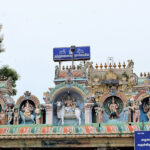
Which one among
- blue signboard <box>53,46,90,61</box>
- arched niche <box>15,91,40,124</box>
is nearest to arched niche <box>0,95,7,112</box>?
arched niche <box>15,91,40,124</box>

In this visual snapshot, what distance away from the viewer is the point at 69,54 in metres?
36.2

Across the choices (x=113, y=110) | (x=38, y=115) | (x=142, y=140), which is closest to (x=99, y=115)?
(x=113, y=110)

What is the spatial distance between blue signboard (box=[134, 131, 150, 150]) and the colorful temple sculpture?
199cm

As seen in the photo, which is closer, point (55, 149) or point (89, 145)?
point (89, 145)

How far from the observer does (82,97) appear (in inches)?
1222

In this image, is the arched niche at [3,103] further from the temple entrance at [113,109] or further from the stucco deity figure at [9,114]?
the temple entrance at [113,109]

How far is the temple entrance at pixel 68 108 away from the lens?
30.9 metres


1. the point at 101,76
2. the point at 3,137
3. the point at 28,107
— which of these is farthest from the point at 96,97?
the point at 3,137

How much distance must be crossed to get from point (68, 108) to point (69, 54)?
6908 millimetres

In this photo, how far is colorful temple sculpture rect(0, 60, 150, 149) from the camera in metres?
27.4

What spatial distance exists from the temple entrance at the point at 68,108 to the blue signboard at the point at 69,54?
17.9ft

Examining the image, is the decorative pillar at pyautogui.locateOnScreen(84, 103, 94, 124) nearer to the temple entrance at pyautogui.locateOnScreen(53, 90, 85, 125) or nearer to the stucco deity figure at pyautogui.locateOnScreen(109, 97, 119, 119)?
the temple entrance at pyautogui.locateOnScreen(53, 90, 85, 125)

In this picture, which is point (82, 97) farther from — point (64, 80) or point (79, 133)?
point (79, 133)

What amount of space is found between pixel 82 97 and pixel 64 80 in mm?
2490
